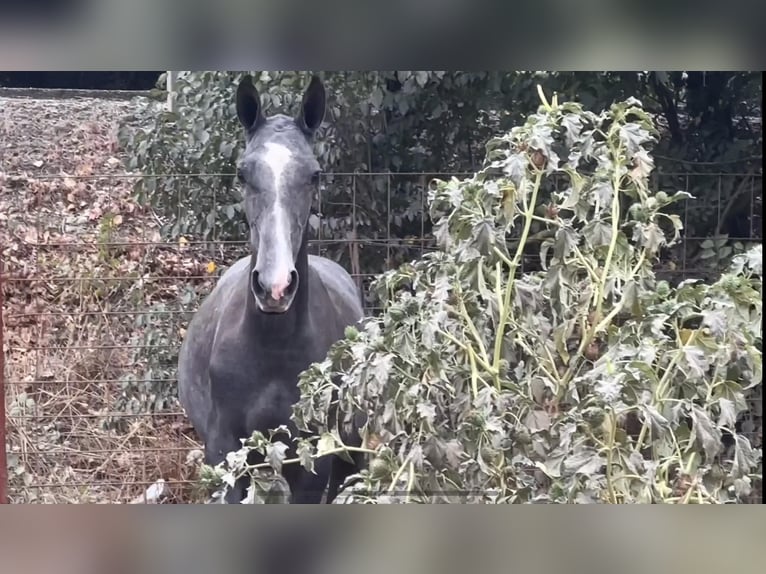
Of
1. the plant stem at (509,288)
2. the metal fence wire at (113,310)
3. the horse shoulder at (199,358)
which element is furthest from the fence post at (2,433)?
the plant stem at (509,288)

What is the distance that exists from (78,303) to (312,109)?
1.15m

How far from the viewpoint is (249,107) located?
3.34m

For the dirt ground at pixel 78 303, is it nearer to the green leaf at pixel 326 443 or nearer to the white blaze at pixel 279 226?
the white blaze at pixel 279 226

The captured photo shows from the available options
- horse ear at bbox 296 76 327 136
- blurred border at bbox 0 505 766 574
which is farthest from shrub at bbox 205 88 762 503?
horse ear at bbox 296 76 327 136

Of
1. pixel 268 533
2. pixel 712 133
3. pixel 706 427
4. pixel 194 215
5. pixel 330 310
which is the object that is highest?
pixel 712 133

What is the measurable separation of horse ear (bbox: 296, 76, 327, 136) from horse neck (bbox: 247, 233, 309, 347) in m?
0.40

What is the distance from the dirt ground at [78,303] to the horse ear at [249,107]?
0.42 m

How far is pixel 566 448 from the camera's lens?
3.32m

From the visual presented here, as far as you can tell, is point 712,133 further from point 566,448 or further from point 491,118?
point 566,448

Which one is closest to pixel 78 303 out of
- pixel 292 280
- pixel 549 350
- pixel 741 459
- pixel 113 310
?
pixel 113 310

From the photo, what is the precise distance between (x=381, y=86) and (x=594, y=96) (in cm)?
78

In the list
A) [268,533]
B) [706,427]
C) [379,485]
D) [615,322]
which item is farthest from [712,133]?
[268,533]
